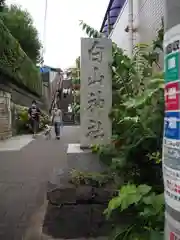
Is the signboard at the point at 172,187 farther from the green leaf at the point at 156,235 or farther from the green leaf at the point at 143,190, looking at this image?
the green leaf at the point at 143,190

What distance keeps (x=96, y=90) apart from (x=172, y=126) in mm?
3708

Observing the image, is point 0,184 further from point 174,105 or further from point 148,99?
point 174,105

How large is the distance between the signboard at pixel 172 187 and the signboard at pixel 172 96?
11.6 inches

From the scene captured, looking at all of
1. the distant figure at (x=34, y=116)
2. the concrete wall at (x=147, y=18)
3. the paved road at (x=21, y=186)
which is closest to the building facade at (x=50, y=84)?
the distant figure at (x=34, y=116)

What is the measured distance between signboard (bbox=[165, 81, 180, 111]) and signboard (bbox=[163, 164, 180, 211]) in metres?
0.30

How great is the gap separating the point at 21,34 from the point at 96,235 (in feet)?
68.0

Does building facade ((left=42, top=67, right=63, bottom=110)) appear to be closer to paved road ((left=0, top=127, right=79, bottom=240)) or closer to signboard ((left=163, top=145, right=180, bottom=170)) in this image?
paved road ((left=0, top=127, right=79, bottom=240))

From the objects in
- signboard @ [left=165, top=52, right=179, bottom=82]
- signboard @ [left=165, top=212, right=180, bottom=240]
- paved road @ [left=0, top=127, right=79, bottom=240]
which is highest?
signboard @ [left=165, top=52, right=179, bottom=82]

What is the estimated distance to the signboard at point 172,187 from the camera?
5.18 ft

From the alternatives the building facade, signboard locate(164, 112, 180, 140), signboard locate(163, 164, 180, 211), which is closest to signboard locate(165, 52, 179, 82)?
A: signboard locate(164, 112, 180, 140)

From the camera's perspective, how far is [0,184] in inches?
260

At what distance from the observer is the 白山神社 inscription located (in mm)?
5203

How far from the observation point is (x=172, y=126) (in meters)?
1.60

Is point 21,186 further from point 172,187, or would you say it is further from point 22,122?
point 22,122
